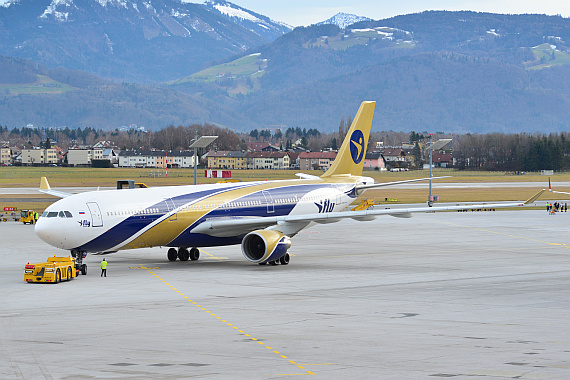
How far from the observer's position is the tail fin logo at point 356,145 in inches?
2180

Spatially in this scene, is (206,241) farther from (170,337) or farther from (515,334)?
(515,334)

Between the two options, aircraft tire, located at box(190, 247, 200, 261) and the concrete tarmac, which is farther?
aircraft tire, located at box(190, 247, 200, 261)

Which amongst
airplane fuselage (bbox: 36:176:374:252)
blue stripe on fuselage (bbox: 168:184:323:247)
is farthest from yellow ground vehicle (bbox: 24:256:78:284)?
blue stripe on fuselage (bbox: 168:184:323:247)

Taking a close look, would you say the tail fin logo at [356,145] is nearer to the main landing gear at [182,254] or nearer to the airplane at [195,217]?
the airplane at [195,217]

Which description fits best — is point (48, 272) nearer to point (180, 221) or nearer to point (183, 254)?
point (180, 221)

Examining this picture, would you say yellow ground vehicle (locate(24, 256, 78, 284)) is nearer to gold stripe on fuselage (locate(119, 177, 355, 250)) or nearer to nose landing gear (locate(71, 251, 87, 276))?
nose landing gear (locate(71, 251, 87, 276))

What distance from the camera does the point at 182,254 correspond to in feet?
153

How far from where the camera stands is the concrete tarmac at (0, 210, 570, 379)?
20594 mm

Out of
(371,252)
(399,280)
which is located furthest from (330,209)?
(399,280)

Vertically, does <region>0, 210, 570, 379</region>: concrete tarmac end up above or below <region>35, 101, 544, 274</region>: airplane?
below

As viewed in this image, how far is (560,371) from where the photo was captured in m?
19.8

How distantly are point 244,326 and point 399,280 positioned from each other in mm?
13895

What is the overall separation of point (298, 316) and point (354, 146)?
94.6ft

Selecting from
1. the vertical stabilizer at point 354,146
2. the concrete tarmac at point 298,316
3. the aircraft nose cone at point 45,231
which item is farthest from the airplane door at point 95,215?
the vertical stabilizer at point 354,146
